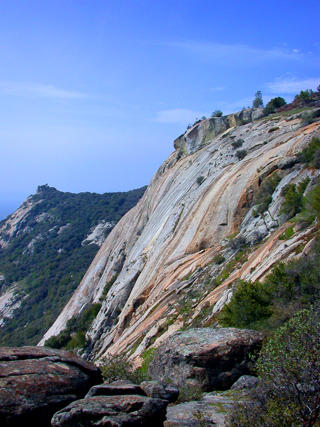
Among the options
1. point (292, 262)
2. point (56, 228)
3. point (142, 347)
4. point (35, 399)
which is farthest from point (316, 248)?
point (56, 228)

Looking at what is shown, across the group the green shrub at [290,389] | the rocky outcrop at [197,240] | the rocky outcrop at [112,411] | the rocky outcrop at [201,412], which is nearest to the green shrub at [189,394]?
the rocky outcrop at [201,412]

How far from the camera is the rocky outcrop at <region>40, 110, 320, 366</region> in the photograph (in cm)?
1695

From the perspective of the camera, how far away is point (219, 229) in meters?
22.8

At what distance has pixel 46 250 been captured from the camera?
8731 centimetres

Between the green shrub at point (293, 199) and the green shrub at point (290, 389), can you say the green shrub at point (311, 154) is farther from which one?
the green shrub at point (290, 389)

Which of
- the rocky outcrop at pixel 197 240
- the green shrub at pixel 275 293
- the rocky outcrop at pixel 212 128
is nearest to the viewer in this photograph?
the green shrub at pixel 275 293

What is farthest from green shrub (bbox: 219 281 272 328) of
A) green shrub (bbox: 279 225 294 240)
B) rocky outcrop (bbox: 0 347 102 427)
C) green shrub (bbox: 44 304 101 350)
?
green shrub (bbox: 44 304 101 350)

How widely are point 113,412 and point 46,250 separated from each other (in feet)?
283

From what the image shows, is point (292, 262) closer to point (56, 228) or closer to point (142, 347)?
point (142, 347)

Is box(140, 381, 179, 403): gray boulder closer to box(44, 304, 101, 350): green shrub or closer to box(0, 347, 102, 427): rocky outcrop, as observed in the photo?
box(0, 347, 102, 427): rocky outcrop

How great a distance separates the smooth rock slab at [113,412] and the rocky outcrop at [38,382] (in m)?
0.50

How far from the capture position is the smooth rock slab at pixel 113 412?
6441 millimetres

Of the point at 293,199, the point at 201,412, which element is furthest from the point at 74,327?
the point at 201,412

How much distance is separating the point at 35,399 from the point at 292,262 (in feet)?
32.7
